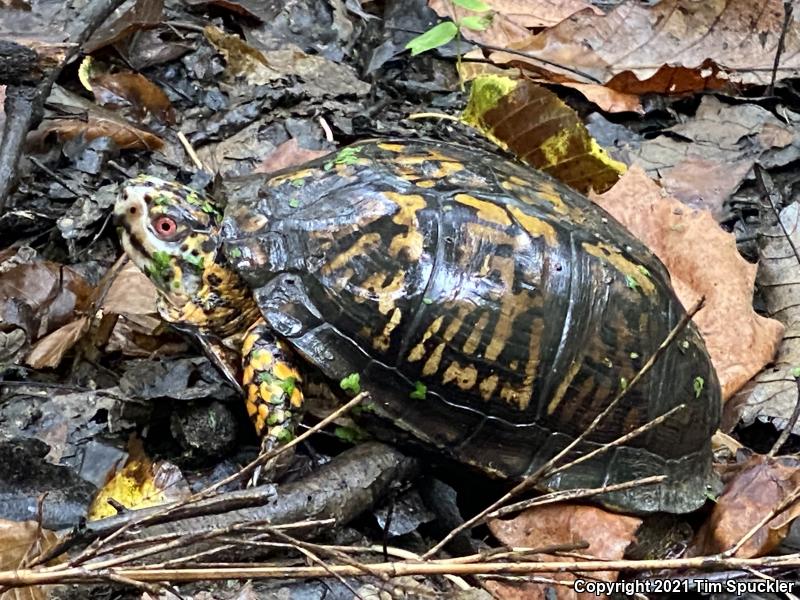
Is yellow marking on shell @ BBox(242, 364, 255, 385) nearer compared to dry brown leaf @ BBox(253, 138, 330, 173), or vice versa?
yellow marking on shell @ BBox(242, 364, 255, 385)

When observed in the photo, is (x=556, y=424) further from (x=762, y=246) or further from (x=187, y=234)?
(x=762, y=246)

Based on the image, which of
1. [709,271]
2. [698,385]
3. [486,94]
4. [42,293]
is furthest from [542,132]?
[42,293]

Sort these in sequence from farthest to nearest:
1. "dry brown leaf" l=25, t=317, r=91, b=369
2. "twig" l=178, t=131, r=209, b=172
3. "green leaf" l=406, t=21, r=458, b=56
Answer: "green leaf" l=406, t=21, r=458, b=56, "twig" l=178, t=131, r=209, b=172, "dry brown leaf" l=25, t=317, r=91, b=369

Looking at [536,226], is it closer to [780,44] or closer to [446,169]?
[446,169]

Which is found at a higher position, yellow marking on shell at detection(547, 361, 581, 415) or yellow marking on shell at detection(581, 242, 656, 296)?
yellow marking on shell at detection(581, 242, 656, 296)

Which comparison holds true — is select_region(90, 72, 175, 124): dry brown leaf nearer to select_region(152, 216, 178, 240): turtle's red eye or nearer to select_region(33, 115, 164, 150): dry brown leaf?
select_region(33, 115, 164, 150): dry brown leaf

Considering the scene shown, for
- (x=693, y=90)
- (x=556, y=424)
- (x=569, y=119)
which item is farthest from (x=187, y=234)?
(x=693, y=90)

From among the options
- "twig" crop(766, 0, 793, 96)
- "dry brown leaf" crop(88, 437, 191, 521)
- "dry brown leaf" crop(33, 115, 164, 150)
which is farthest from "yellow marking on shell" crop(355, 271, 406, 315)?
"twig" crop(766, 0, 793, 96)
